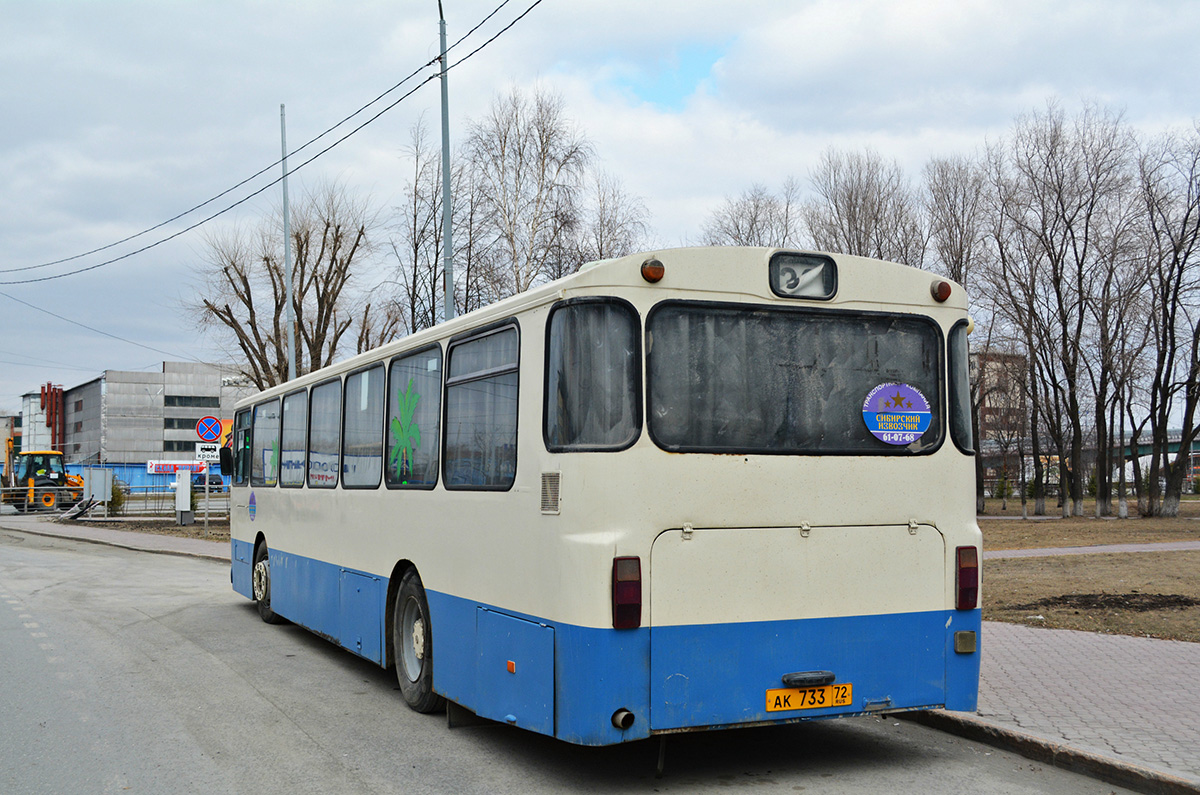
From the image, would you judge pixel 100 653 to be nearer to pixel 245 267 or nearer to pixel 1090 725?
pixel 1090 725

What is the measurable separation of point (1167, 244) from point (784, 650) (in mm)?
41705

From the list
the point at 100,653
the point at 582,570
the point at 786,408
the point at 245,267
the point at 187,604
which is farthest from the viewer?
the point at 245,267

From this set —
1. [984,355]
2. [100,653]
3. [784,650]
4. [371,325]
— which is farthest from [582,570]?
[984,355]

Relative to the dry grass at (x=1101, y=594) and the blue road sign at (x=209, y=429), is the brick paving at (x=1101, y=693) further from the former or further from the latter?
the blue road sign at (x=209, y=429)

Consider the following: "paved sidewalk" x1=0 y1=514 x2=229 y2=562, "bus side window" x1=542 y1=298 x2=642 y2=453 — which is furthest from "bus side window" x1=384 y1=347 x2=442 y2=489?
"paved sidewalk" x1=0 y1=514 x2=229 y2=562

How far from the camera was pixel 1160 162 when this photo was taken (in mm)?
40531

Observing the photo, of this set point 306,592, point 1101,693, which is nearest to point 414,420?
point 306,592

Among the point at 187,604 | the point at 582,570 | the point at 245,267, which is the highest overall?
the point at 245,267

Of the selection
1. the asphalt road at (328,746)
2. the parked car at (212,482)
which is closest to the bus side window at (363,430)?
the asphalt road at (328,746)

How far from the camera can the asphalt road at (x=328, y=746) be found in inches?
237

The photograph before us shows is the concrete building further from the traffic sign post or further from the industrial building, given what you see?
the traffic sign post

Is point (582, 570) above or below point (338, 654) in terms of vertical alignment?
above

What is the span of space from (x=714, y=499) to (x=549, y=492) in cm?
91

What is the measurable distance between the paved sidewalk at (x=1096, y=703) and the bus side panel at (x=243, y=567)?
8924 millimetres
